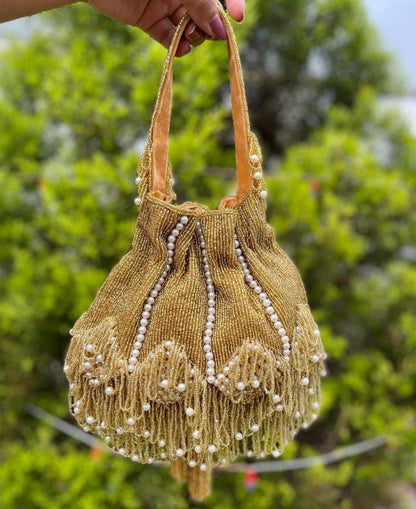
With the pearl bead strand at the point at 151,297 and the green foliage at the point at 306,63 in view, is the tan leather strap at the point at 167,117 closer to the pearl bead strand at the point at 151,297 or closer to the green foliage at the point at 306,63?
the pearl bead strand at the point at 151,297

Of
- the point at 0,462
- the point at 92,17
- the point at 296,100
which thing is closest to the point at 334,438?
the point at 0,462

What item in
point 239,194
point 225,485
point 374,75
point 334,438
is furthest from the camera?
point 374,75

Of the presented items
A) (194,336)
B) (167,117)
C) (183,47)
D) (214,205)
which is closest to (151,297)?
(194,336)

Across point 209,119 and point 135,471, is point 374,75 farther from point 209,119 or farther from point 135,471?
point 135,471

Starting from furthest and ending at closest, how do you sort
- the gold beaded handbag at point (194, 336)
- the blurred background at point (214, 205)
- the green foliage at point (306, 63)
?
the green foliage at point (306, 63), the blurred background at point (214, 205), the gold beaded handbag at point (194, 336)

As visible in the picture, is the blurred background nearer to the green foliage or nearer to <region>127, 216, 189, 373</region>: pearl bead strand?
the green foliage

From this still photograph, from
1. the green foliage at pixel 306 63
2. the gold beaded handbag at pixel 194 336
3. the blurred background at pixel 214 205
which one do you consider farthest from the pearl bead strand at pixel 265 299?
the green foliage at pixel 306 63
